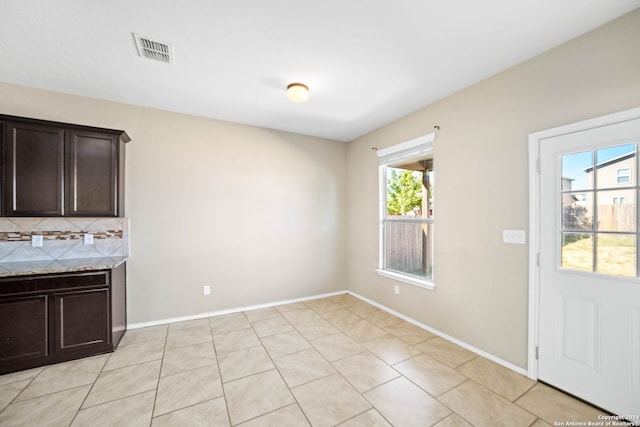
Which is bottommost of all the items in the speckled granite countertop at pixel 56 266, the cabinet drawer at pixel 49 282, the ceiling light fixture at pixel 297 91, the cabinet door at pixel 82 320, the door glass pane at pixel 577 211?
the cabinet door at pixel 82 320

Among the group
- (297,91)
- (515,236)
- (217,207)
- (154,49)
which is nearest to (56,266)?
(217,207)

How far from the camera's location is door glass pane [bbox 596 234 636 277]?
5.59 feet

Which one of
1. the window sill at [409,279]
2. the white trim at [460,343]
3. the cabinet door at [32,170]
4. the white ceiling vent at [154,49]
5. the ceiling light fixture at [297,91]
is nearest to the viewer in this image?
the white ceiling vent at [154,49]

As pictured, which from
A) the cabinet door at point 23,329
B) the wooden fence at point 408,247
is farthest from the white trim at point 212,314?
the wooden fence at point 408,247

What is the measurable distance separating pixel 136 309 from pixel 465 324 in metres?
3.80

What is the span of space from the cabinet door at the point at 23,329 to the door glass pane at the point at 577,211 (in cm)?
448

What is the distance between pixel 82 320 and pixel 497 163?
4233mm

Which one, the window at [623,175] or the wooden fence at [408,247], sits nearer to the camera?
the window at [623,175]

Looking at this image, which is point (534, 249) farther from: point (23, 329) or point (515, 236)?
point (23, 329)

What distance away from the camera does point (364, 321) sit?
337 centimetres

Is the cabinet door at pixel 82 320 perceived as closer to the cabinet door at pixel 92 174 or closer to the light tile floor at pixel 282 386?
the light tile floor at pixel 282 386

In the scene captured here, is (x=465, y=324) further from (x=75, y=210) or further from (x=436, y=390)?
(x=75, y=210)

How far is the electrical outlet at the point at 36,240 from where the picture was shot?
105 inches

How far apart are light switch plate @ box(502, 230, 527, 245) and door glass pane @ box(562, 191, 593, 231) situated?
28 cm
